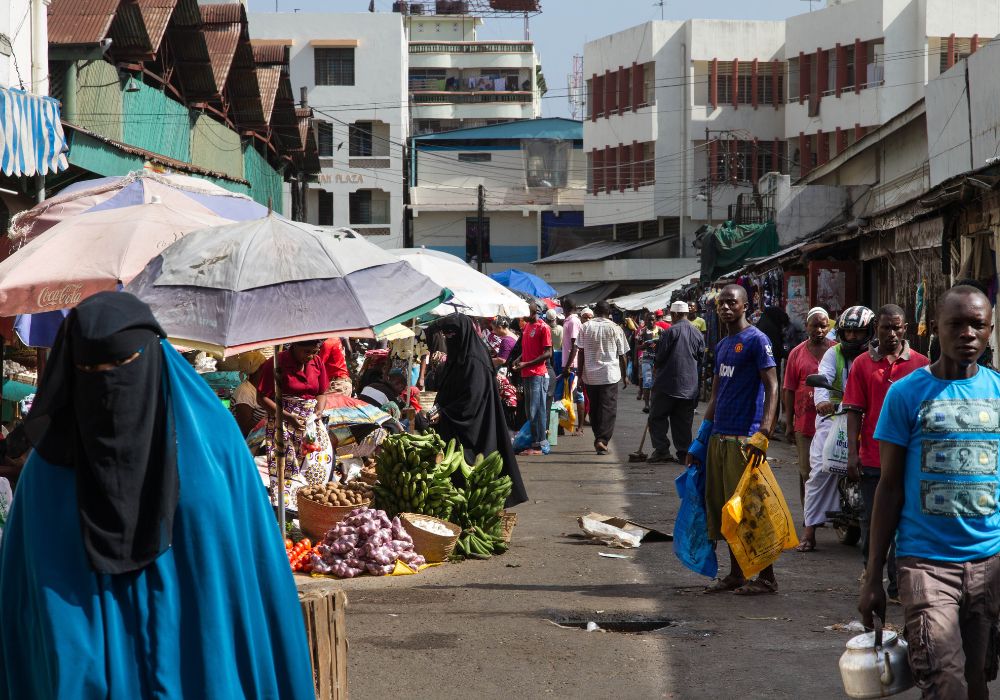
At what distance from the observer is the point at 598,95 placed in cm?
5291

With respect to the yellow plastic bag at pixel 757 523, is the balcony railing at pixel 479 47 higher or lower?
higher

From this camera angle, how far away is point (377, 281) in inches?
286

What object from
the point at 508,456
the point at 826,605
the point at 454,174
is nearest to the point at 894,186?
the point at 508,456

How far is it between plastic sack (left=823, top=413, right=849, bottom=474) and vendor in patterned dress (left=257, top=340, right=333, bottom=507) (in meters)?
3.87

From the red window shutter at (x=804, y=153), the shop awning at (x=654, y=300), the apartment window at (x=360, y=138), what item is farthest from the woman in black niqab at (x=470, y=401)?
the apartment window at (x=360, y=138)

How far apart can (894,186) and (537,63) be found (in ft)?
171

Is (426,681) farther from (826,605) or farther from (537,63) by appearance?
(537,63)

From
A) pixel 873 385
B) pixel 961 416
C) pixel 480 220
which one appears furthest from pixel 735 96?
pixel 961 416

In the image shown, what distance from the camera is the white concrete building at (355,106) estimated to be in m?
55.6

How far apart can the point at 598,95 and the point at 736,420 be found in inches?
1840

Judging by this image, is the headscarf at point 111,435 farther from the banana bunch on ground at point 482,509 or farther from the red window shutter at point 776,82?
the red window shutter at point 776,82

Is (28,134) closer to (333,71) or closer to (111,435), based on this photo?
(111,435)

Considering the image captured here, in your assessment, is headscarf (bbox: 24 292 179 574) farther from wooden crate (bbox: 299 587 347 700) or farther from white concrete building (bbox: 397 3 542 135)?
white concrete building (bbox: 397 3 542 135)

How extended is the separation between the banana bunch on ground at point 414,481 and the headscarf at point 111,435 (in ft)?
18.3
